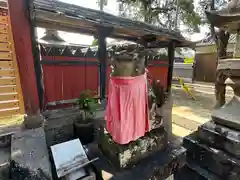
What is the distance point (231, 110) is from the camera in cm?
237

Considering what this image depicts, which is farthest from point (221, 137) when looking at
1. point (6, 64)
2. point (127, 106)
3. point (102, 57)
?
point (6, 64)

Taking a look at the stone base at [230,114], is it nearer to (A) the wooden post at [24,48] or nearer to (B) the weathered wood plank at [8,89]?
(A) the wooden post at [24,48]

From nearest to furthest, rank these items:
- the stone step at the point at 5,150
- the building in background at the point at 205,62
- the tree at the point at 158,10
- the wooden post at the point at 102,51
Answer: the stone step at the point at 5,150
the wooden post at the point at 102,51
the building in background at the point at 205,62
the tree at the point at 158,10

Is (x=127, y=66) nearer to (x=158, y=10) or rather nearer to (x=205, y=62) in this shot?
(x=205, y=62)

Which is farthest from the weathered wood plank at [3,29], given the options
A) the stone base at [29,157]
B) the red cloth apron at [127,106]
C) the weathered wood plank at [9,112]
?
the red cloth apron at [127,106]

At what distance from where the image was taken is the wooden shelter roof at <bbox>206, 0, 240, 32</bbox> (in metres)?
1.94

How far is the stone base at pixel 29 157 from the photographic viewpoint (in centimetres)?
165

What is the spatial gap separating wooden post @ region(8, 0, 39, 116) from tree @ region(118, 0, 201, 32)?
46.6ft

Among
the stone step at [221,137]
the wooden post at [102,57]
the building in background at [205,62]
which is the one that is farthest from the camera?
the building in background at [205,62]

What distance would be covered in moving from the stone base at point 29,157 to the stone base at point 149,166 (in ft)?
2.09

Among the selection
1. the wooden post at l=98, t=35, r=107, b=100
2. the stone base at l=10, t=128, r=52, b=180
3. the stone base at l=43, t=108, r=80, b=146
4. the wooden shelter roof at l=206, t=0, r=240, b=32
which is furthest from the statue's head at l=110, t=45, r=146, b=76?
the wooden post at l=98, t=35, r=107, b=100

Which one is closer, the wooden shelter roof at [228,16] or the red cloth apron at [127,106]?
the red cloth apron at [127,106]

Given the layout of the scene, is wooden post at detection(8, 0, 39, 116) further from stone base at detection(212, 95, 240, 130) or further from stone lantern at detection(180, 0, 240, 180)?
stone base at detection(212, 95, 240, 130)

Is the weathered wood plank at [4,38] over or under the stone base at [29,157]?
over
